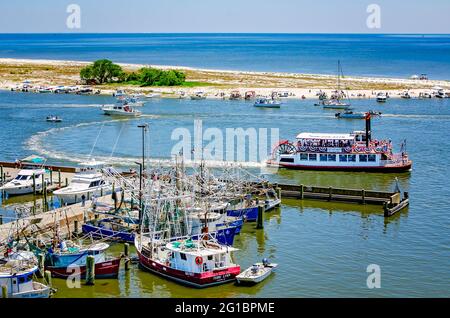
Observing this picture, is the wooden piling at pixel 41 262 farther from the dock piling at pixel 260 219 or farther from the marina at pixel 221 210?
the dock piling at pixel 260 219

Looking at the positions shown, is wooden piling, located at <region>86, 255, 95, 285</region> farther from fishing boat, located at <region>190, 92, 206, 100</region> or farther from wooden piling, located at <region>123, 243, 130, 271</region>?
fishing boat, located at <region>190, 92, 206, 100</region>

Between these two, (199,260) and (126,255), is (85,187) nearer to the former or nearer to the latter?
(126,255)

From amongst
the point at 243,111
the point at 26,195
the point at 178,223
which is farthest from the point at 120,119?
the point at 178,223

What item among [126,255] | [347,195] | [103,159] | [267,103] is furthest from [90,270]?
[267,103]

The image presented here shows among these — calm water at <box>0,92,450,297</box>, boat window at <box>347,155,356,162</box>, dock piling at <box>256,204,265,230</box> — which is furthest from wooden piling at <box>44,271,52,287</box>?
boat window at <box>347,155,356,162</box>

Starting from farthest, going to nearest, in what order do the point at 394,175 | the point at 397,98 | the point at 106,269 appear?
the point at 397,98 < the point at 394,175 < the point at 106,269

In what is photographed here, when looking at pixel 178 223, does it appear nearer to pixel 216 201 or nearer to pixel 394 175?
pixel 216 201

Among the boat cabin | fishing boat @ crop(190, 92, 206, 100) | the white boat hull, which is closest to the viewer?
the boat cabin

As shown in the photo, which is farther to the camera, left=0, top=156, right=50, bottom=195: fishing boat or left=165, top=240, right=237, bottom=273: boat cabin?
left=0, top=156, right=50, bottom=195: fishing boat
